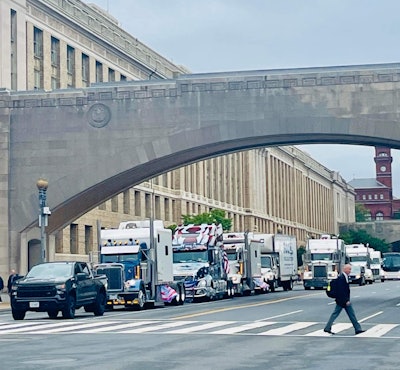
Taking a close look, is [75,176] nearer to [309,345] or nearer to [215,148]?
[215,148]

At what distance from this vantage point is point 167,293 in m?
38.8

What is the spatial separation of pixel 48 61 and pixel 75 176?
73.3ft

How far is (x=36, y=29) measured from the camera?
67.4 meters

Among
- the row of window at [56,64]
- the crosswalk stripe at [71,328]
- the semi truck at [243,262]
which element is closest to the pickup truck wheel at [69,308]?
the crosswalk stripe at [71,328]

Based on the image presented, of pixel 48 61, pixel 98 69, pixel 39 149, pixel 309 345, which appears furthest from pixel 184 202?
pixel 309 345

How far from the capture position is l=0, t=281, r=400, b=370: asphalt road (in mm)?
15641

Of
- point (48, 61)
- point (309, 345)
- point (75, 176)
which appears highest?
point (48, 61)

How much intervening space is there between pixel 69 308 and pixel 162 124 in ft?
63.6

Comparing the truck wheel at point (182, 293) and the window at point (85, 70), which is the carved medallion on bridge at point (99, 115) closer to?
the truck wheel at point (182, 293)

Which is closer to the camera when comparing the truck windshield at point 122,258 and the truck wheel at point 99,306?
the truck wheel at point 99,306

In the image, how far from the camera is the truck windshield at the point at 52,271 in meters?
29.9

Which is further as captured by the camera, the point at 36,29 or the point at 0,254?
the point at 36,29

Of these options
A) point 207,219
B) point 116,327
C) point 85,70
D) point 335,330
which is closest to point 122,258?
point 116,327

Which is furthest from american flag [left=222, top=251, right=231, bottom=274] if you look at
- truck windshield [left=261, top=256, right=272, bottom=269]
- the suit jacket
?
the suit jacket
